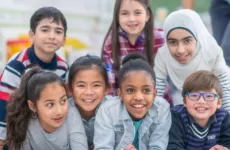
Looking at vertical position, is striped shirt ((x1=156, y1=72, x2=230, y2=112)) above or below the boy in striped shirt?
below

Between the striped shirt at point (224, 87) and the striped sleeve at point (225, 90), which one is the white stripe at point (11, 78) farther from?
the striped sleeve at point (225, 90)

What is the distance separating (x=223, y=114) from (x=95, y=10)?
24.3ft

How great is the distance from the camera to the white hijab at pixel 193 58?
3057 mm

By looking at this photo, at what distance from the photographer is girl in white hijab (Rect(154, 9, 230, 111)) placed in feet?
9.87

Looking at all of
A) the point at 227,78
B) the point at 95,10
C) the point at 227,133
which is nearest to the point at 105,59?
the point at 227,78

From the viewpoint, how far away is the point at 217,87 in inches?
103

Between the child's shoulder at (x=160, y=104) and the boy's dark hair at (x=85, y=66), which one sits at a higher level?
the boy's dark hair at (x=85, y=66)

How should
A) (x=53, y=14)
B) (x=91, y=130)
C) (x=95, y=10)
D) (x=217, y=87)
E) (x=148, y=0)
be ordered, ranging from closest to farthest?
1. (x=217, y=87)
2. (x=91, y=130)
3. (x=53, y=14)
4. (x=148, y=0)
5. (x=95, y=10)

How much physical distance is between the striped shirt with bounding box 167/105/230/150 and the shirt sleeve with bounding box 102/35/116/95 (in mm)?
730

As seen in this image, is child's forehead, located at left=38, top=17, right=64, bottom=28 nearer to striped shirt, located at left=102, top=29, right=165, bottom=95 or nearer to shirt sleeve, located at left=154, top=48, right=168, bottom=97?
striped shirt, located at left=102, top=29, right=165, bottom=95

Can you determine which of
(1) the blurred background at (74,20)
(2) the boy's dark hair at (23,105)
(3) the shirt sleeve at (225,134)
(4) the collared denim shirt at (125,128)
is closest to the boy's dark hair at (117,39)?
(4) the collared denim shirt at (125,128)

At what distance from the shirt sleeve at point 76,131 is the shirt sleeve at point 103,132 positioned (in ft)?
0.29

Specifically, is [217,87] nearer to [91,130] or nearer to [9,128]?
[91,130]

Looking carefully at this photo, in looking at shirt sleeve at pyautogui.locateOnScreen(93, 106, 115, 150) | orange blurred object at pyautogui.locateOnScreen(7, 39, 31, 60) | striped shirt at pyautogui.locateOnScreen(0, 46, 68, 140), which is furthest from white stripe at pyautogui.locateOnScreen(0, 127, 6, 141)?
orange blurred object at pyautogui.locateOnScreen(7, 39, 31, 60)
